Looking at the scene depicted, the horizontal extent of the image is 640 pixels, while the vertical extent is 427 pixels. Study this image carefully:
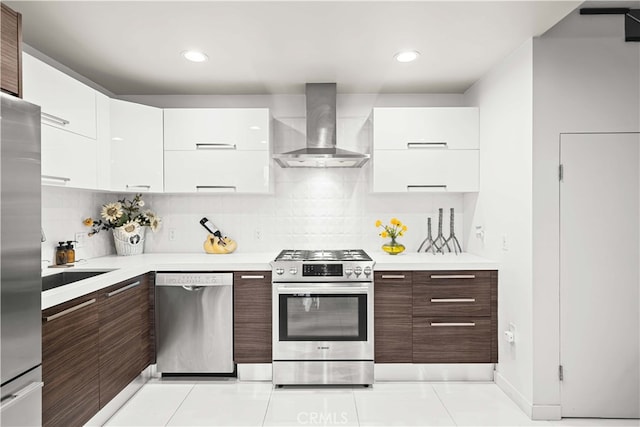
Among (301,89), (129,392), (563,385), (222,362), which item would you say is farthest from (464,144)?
(129,392)

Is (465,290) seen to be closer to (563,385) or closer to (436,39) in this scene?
(563,385)

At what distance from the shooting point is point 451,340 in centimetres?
310

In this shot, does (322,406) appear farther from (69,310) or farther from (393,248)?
(69,310)

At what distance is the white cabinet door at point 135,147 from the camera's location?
10.6 ft

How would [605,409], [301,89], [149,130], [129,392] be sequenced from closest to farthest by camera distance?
[605,409] → [129,392] → [149,130] → [301,89]

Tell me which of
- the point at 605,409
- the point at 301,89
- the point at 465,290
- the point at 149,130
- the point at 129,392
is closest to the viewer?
the point at 605,409

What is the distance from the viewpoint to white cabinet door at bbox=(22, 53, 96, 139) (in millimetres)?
2232

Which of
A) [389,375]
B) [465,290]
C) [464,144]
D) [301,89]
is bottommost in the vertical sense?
[389,375]

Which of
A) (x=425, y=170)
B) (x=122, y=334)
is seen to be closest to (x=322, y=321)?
(x=122, y=334)

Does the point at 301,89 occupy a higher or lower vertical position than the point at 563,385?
higher

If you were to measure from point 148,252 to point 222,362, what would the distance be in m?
1.37

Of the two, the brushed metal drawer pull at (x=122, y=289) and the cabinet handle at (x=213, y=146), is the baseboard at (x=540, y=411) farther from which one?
the cabinet handle at (x=213, y=146)

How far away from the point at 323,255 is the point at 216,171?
3.77ft

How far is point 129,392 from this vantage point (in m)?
2.88
